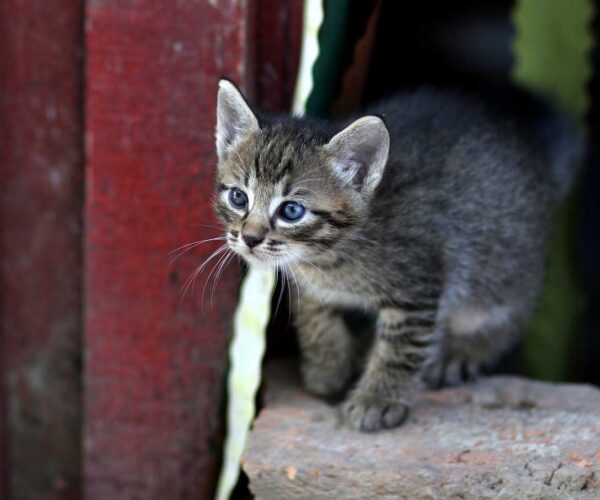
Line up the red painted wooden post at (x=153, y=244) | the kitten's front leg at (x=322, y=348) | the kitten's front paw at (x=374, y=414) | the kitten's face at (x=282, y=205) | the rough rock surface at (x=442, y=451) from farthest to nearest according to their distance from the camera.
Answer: the kitten's front leg at (x=322, y=348) → the red painted wooden post at (x=153, y=244) → the kitten's front paw at (x=374, y=414) → the kitten's face at (x=282, y=205) → the rough rock surface at (x=442, y=451)

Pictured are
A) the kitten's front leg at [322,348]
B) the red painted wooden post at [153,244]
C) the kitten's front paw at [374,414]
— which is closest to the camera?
the kitten's front paw at [374,414]

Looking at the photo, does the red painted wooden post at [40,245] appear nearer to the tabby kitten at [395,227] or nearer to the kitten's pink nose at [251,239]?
the tabby kitten at [395,227]

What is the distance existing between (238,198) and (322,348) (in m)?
0.69

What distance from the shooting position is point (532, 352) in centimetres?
378

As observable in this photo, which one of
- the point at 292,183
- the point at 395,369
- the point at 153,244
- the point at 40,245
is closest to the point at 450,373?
the point at 395,369

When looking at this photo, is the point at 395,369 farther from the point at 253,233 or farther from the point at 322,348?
the point at 253,233

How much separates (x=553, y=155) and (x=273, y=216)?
1495 millimetres

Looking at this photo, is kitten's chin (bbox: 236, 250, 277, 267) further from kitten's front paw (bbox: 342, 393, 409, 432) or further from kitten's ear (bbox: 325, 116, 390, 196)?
kitten's front paw (bbox: 342, 393, 409, 432)

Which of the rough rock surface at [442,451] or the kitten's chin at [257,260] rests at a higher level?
the kitten's chin at [257,260]

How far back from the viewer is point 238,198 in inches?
99.6

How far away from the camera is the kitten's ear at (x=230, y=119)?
2.46 metres

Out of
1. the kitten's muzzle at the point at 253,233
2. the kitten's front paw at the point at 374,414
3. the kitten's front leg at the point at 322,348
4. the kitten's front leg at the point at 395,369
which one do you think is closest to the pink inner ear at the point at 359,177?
the kitten's muzzle at the point at 253,233

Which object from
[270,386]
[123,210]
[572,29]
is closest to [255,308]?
[270,386]

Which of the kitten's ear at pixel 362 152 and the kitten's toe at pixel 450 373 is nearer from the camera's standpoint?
the kitten's ear at pixel 362 152
